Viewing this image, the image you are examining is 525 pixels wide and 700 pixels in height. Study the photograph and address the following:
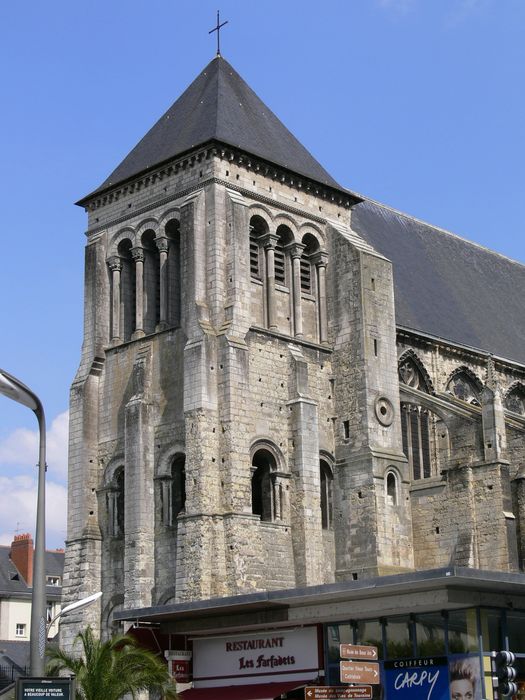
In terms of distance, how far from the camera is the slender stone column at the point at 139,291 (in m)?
33.1

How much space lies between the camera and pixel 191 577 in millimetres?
28734

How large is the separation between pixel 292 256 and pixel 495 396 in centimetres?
669

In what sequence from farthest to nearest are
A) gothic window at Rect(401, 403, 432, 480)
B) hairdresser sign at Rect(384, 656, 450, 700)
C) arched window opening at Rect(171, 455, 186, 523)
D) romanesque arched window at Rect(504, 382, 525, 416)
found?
romanesque arched window at Rect(504, 382, 525, 416) < gothic window at Rect(401, 403, 432, 480) < arched window opening at Rect(171, 455, 186, 523) < hairdresser sign at Rect(384, 656, 450, 700)

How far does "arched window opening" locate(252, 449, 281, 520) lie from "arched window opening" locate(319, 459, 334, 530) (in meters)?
1.89

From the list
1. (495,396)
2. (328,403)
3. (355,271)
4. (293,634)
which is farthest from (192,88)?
(293,634)

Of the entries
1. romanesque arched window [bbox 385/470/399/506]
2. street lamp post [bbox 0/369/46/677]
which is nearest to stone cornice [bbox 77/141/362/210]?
romanesque arched window [bbox 385/470/399/506]

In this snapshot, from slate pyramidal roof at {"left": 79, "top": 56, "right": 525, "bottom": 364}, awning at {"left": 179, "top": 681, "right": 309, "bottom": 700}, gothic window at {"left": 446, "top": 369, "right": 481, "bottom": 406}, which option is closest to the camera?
awning at {"left": 179, "top": 681, "right": 309, "bottom": 700}

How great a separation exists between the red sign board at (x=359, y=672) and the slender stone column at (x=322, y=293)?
16683mm


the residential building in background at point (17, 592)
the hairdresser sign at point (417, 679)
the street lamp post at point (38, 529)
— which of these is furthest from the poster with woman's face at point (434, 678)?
the residential building in background at point (17, 592)

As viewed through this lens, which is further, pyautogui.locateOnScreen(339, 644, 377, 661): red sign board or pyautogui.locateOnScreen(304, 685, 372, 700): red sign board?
pyautogui.locateOnScreen(304, 685, 372, 700): red sign board

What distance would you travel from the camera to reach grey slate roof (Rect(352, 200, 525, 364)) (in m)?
39.5

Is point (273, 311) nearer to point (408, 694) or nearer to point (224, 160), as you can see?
point (224, 160)

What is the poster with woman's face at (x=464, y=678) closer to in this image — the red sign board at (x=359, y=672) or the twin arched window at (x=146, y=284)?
the red sign board at (x=359, y=672)

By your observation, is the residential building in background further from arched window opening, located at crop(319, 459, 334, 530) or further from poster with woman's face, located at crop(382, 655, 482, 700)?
poster with woman's face, located at crop(382, 655, 482, 700)
